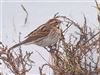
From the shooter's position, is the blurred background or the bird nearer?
the bird

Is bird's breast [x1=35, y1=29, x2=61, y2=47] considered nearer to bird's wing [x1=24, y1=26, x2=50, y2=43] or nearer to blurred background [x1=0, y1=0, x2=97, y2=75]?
bird's wing [x1=24, y1=26, x2=50, y2=43]

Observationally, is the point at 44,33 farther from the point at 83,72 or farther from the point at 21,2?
the point at 21,2

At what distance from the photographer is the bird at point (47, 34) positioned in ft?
2.13

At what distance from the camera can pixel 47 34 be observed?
0.67m

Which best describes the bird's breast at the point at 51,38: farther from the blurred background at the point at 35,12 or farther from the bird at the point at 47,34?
the blurred background at the point at 35,12

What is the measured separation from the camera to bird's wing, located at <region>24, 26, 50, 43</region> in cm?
65

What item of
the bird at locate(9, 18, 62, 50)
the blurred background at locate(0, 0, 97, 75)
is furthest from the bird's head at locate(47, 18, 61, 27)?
the blurred background at locate(0, 0, 97, 75)

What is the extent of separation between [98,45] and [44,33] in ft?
0.51

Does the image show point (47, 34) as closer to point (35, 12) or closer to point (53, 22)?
point (53, 22)

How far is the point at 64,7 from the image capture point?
3.59 ft

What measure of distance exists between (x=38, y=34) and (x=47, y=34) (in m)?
0.03

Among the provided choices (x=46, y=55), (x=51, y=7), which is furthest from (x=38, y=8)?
(x=46, y=55)

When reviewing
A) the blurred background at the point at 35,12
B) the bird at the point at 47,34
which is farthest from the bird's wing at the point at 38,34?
the blurred background at the point at 35,12

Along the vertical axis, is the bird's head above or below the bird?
above
